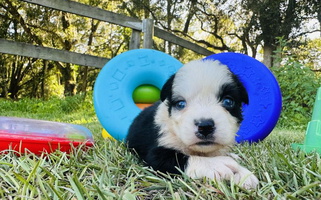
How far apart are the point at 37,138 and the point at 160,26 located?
14.0 m

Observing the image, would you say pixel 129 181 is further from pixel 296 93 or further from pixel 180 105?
pixel 296 93

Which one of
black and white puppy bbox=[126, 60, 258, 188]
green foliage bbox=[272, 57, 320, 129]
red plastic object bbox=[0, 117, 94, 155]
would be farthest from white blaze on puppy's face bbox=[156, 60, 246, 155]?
green foliage bbox=[272, 57, 320, 129]

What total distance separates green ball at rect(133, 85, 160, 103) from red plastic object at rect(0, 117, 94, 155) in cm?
160

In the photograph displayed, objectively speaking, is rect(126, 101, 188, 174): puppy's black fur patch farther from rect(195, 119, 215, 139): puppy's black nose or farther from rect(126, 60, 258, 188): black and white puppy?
rect(195, 119, 215, 139): puppy's black nose

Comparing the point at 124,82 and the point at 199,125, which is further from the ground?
the point at 124,82

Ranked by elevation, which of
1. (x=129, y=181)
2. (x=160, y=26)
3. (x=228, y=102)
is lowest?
(x=129, y=181)

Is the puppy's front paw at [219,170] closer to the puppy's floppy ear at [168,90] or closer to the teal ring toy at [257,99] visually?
the puppy's floppy ear at [168,90]

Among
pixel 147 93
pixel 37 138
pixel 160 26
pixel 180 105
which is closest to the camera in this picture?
pixel 180 105

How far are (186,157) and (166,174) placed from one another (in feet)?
0.53

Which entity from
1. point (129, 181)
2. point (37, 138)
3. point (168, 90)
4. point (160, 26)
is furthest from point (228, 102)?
point (160, 26)

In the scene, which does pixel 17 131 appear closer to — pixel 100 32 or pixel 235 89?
pixel 235 89

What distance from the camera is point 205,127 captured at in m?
1.77

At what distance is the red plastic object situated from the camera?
233 centimetres

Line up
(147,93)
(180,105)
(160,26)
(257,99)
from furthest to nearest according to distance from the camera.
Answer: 1. (160,26)
2. (147,93)
3. (257,99)
4. (180,105)
